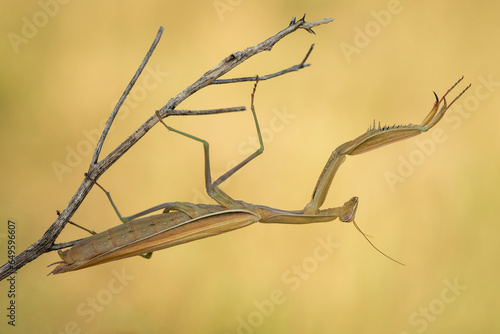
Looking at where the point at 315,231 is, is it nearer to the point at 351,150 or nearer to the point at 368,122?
the point at 368,122

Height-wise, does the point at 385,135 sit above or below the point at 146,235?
below

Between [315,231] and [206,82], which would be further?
[315,231]

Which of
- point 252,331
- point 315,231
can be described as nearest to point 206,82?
point 315,231

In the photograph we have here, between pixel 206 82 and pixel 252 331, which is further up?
pixel 206 82

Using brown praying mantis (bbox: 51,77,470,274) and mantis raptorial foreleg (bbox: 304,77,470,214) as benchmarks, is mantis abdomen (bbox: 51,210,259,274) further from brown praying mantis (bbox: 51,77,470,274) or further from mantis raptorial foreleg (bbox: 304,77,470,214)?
mantis raptorial foreleg (bbox: 304,77,470,214)

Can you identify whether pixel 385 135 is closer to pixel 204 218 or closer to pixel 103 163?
pixel 204 218

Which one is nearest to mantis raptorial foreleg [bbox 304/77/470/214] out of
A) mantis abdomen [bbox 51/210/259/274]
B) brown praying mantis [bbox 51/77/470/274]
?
brown praying mantis [bbox 51/77/470/274]

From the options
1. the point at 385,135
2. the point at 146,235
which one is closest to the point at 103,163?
the point at 146,235

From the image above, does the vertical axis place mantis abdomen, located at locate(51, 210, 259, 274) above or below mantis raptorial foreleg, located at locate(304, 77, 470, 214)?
above
